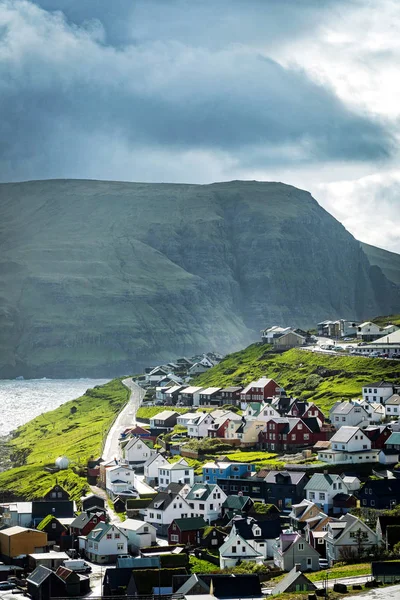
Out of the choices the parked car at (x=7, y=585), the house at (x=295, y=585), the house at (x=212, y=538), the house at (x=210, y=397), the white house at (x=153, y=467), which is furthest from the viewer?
the house at (x=210, y=397)

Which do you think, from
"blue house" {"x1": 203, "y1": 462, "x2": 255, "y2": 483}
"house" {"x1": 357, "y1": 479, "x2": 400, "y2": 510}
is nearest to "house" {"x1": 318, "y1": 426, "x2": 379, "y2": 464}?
"blue house" {"x1": 203, "y1": 462, "x2": 255, "y2": 483}

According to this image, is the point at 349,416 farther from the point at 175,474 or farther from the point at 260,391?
the point at 260,391

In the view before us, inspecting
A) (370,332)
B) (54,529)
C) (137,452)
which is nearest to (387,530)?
(54,529)

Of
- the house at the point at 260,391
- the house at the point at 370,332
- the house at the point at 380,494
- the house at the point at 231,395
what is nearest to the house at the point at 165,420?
the house at the point at 260,391

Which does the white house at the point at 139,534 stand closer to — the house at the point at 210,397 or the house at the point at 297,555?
the house at the point at 297,555

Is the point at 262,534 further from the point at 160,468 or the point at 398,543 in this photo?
the point at 160,468

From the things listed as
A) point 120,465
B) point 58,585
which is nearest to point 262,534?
point 58,585
